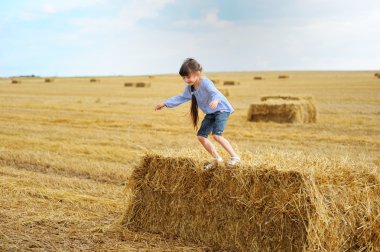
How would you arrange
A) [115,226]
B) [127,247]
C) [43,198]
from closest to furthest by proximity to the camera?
[127,247]
[115,226]
[43,198]

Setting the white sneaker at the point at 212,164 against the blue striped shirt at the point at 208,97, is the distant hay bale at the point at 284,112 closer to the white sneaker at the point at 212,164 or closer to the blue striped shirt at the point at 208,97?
the blue striped shirt at the point at 208,97

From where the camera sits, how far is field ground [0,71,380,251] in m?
6.20


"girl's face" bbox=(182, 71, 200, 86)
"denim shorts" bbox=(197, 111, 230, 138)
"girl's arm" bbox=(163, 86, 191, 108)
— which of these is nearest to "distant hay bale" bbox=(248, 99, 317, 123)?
"girl's arm" bbox=(163, 86, 191, 108)

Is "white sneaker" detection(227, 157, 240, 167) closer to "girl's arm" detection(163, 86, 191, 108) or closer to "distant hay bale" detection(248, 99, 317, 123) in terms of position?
"girl's arm" detection(163, 86, 191, 108)

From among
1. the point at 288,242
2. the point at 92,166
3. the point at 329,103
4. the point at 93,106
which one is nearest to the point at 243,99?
the point at 329,103

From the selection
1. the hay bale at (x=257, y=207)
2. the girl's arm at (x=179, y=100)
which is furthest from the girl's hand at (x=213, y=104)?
the hay bale at (x=257, y=207)

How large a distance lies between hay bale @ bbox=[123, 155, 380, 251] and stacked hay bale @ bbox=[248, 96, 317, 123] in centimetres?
1107

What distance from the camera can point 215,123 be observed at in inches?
240

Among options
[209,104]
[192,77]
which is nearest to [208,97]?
[209,104]

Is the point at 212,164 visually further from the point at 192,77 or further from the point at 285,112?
the point at 285,112

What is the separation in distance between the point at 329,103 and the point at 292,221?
19.2m

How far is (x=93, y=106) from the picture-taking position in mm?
22625

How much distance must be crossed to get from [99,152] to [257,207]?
6160 mm

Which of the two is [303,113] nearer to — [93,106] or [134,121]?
[134,121]
